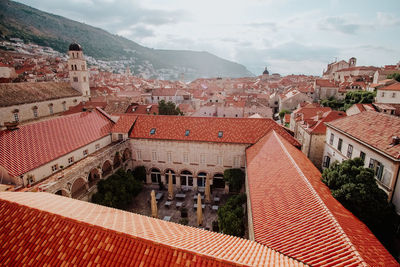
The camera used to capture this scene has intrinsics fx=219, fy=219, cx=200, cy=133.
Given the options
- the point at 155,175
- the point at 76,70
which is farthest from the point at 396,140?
the point at 76,70

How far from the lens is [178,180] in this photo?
31.3m

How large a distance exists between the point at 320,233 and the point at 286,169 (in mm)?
6918

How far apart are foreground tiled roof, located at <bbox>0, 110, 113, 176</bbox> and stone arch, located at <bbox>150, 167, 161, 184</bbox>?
8.44m

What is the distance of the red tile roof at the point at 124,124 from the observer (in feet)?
102

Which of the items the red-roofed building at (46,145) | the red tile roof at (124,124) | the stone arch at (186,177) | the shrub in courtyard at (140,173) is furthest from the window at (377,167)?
the red-roofed building at (46,145)

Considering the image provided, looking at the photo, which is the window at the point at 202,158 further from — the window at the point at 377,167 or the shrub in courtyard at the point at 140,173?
the window at the point at 377,167

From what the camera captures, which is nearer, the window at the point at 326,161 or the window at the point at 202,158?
the window at the point at 326,161

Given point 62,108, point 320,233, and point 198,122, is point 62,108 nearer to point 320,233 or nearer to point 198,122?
point 198,122

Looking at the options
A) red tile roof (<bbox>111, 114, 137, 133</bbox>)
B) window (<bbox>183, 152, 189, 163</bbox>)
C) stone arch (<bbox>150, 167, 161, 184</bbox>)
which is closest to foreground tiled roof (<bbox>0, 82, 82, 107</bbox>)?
red tile roof (<bbox>111, 114, 137, 133</bbox>)

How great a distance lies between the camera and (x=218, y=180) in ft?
100

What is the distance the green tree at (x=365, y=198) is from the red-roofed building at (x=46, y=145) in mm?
25174

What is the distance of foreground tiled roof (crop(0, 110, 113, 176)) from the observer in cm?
1964

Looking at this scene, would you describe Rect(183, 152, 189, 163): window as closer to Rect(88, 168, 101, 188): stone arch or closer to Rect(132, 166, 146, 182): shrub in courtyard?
Rect(132, 166, 146, 182): shrub in courtyard

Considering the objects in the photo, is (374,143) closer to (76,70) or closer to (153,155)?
(153,155)
